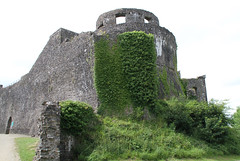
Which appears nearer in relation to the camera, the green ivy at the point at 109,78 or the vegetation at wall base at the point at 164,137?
the vegetation at wall base at the point at 164,137

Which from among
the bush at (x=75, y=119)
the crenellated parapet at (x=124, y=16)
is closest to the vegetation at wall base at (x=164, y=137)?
the bush at (x=75, y=119)

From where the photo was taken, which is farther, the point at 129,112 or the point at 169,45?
the point at 169,45

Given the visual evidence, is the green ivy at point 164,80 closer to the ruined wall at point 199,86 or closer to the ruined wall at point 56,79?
the ruined wall at point 56,79

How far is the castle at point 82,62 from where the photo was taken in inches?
544

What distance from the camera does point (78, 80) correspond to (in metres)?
14.3

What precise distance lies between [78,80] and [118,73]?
2.92 metres

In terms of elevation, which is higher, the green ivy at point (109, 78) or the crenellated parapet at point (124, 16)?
the crenellated parapet at point (124, 16)

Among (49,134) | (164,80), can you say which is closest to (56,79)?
(164,80)

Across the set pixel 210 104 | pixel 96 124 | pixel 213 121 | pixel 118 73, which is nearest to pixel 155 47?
pixel 118 73

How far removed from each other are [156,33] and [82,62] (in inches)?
216

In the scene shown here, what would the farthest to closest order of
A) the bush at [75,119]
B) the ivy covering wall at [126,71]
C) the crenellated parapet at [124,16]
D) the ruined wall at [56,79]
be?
the crenellated parapet at [124,16], the ruined wall at [56,79], the ivy covering wall at [126,71], the bush at [75,119]

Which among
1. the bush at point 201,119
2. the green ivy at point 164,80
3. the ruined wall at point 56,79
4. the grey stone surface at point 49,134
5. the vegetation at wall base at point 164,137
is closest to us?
the grey stone surface at point 49,134

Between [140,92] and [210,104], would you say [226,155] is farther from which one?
[140,92]

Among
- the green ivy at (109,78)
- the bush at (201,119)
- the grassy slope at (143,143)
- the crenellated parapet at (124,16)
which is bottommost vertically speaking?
the grassy slope at (143,143)
